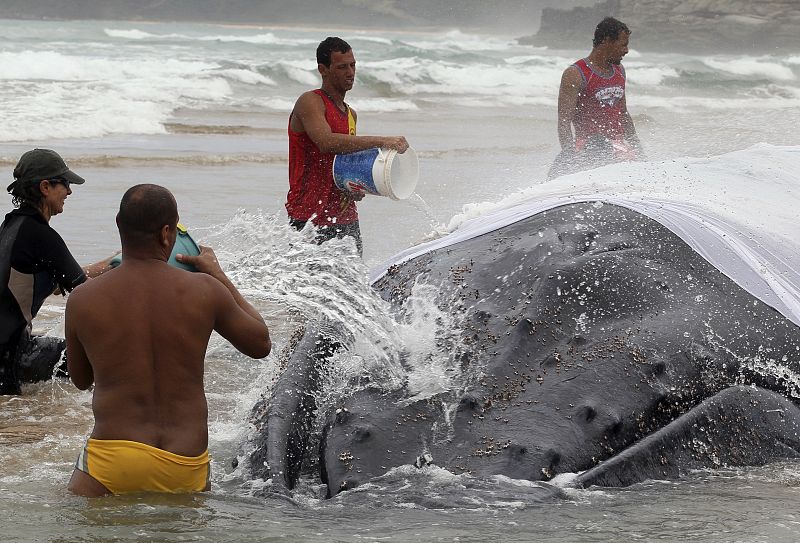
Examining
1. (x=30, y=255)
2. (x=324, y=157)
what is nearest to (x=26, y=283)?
(x=30, y=255)

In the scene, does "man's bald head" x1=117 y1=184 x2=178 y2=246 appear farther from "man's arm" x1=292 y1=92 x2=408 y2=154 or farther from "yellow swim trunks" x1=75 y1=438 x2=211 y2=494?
"man's arm" x1=292 y1=92 x2=408 y2=154

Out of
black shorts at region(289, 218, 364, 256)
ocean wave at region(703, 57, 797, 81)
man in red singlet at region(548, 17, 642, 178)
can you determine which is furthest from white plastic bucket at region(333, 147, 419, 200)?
ocean wave at region(703, 57, 797, 81)

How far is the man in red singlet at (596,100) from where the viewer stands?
8.45m

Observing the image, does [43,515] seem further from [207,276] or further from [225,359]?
[225,359]

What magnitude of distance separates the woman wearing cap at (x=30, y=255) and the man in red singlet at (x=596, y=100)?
4.00 metres

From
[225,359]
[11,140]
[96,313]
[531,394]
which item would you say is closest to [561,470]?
[531,394]

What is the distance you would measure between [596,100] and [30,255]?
4.53 m

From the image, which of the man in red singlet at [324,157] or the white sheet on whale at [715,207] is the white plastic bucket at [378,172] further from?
the white sheet on whale at [715,207]

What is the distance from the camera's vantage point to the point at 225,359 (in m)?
6.58

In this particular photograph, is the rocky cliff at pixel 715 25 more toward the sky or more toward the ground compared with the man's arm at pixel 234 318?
more toward the sky

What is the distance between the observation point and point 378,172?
249 inches

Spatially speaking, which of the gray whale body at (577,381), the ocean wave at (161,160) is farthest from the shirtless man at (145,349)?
the ocean wave at (161,160)

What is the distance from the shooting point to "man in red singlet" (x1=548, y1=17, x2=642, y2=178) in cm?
845

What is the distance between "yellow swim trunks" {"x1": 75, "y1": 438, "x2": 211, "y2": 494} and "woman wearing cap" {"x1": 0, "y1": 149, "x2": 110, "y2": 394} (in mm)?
1807
